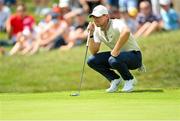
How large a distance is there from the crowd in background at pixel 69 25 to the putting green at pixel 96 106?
29.1 ft

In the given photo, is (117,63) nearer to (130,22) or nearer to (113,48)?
(113,48)

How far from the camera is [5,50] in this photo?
23.4 meters

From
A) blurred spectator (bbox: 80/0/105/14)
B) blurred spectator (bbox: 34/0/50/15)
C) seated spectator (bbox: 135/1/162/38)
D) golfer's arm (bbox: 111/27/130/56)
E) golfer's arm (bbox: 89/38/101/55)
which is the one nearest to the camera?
golfer's arm (bbox: 111/27/130/56)

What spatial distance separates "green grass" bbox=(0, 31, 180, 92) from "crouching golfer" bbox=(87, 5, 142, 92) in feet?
11.9

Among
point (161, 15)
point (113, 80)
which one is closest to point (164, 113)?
point (113, 80)

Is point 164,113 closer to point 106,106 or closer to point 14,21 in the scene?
point 106,106

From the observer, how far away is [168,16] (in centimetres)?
2231

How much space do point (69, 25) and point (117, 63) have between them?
30.9ft

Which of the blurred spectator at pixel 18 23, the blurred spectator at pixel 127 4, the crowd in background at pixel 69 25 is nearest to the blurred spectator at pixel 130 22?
the crowd in background at pixel 69 25

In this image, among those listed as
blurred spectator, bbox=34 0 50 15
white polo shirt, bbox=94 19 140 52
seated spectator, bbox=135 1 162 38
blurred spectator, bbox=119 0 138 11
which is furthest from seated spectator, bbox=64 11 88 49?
white polo shirt, bbox=94 19 140 52

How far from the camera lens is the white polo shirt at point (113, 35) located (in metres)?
12.9

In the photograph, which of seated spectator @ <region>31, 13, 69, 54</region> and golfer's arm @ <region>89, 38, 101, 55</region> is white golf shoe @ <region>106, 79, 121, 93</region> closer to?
golfer's arm @ <region>89, 38, 101, 55</region>

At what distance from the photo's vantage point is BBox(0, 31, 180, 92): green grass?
707 inches

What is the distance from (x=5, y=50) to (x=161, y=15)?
474cm
